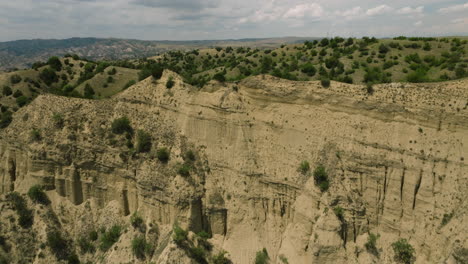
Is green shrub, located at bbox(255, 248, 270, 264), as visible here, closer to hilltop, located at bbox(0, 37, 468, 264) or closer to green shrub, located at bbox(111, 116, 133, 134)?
hilltop, located at bbox(0, 37, 468, 264)

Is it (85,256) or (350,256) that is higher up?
(350,256)

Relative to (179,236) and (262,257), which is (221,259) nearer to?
(262,257)

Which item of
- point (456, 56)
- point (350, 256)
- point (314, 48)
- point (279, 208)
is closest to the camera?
point (350, 256)

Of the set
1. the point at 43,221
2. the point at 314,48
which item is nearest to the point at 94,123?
the point at 43,221

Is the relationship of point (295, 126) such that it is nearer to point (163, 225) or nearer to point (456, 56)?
point (163, 225)

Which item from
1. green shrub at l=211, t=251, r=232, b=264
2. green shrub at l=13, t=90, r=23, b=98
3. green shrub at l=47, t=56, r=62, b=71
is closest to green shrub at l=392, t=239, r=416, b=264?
green shrub at l=211, t=251, r=232, b=264

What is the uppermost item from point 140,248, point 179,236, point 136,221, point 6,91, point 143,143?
point 6,91

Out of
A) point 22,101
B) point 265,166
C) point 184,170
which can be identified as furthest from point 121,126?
point 22,101
